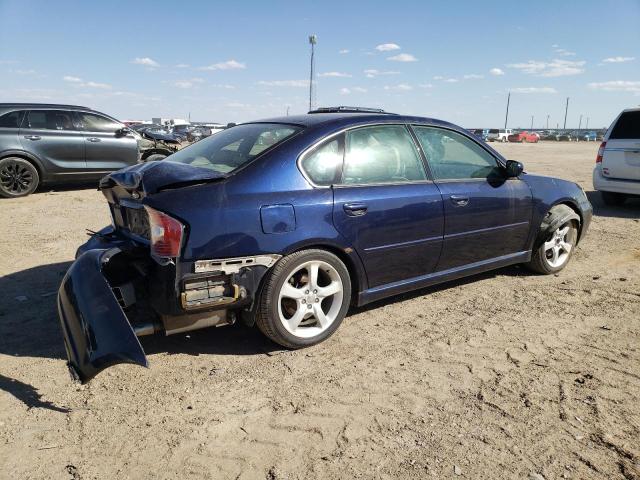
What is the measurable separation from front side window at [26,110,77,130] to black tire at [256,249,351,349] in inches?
322

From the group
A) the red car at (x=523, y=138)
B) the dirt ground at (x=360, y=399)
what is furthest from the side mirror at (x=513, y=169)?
the red car at (x=523, y=138)

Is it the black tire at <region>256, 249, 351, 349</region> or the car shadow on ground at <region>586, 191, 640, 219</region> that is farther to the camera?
the car shadow on ground at <region>586, 191, 640, 219</region>

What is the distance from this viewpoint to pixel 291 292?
Answer: 10.4ft

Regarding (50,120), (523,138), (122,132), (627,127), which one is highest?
(523,138)

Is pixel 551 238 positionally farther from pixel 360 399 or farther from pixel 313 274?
pixel 360 399

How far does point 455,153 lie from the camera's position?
4191mm

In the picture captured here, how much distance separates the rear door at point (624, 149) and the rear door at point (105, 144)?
30.4 feet

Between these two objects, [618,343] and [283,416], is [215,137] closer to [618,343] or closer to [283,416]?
[283,416]

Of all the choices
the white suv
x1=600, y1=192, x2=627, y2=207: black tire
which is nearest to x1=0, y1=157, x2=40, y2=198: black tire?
the white suv

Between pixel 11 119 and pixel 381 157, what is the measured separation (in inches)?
322

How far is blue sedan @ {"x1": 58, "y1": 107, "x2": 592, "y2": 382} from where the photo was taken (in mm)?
2762

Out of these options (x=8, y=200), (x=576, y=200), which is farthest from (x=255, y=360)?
Answer: (x=8, y=200)

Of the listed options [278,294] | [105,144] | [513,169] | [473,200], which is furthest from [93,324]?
[105,144]

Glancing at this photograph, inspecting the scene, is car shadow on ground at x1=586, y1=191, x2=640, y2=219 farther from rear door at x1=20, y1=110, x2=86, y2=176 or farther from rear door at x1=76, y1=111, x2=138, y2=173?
rear door at x1=20, y1=110, x2=86, y2=176
